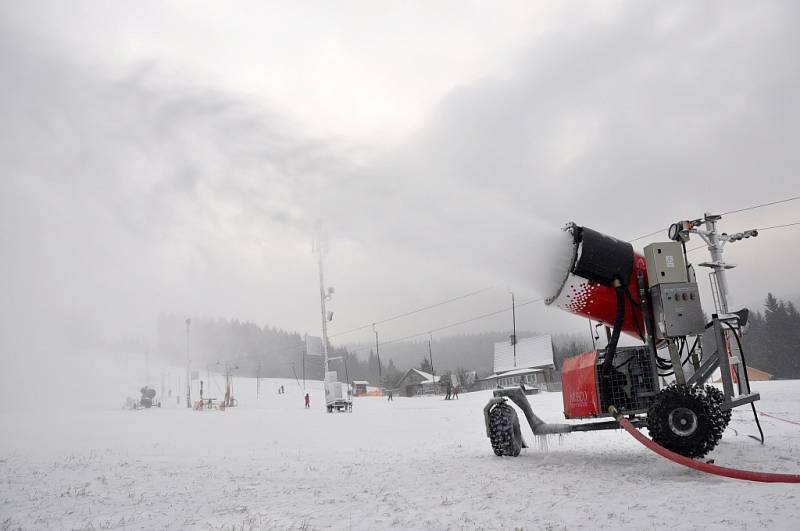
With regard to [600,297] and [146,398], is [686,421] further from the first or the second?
[146,398]

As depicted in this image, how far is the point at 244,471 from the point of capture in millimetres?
10719

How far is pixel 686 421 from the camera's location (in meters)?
8.80

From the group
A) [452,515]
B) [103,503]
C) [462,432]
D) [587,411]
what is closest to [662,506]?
[452,515]

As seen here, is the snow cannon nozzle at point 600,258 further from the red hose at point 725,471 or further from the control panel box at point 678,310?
the red hose at point 725,471

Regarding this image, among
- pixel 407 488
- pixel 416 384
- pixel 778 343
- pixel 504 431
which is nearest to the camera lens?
pixel 407 488

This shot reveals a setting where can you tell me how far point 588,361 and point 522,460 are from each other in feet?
8.01

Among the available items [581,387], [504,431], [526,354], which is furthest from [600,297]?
[526,354]

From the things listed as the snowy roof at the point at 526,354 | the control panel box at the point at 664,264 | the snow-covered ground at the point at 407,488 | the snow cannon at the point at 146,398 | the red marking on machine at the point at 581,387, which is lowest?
the snow-covered ground at the point at 407,488

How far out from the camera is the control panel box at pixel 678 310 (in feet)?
Answer: 31.9

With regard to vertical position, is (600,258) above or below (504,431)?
above

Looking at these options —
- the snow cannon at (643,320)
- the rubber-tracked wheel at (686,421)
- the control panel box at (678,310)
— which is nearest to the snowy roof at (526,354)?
the snow cannon at (643,320)

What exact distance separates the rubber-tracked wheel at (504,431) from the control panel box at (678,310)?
3617 millimetres

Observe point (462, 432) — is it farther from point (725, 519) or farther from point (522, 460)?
point (725, 519)

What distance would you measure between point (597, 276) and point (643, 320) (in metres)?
1.25
